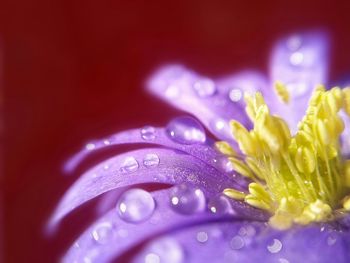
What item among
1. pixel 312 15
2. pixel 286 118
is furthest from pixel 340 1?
pixel 286 118

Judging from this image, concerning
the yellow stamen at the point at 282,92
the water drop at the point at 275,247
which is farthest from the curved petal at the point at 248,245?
the yellow stamen at the point at 282,92

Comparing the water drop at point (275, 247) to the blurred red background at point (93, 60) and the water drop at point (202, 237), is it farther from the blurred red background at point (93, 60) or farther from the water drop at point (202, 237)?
the blurred red background at point (93, 60)

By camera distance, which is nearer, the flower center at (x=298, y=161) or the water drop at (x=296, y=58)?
the flower center at (x=298, y=161)

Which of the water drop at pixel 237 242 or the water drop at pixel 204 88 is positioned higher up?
the water drop at pixel 204 88

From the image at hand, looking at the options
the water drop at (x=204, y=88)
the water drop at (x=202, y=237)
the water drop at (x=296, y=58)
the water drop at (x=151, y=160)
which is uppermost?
the water drop at (x=296, y=58)

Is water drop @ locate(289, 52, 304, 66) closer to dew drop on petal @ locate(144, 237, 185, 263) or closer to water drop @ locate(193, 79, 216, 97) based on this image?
water drop @ locate(193, 79, 216, 97)

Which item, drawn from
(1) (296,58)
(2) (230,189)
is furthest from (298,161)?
(1) (296,58)

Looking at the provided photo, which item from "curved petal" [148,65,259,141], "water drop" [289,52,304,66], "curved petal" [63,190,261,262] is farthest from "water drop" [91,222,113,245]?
"water drop" [289,52,304,66]

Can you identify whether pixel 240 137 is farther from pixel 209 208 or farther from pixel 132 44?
pixel 132 44

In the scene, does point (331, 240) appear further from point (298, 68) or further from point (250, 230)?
point (298, 68)
